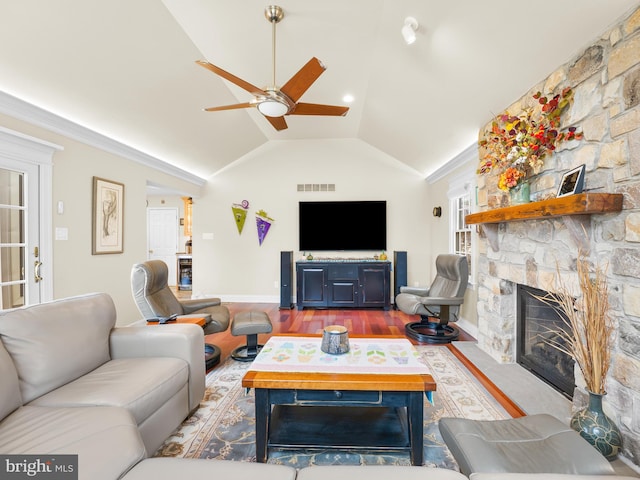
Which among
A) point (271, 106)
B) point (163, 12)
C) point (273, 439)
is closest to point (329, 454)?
point (273, 439)

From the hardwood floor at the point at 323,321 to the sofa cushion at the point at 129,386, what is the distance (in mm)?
1470

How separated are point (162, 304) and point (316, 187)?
343 centimetres

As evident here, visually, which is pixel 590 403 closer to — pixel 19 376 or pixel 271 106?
pixel 271 106

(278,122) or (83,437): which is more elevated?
(278,122)

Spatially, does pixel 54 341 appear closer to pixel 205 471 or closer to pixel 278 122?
pixel 205 471

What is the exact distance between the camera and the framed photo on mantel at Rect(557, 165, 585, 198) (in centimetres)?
181

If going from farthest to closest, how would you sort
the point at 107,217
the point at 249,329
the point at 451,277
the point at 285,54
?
the point at 451,277 → the point at 107,217 → the point at 285,54 → the point at 249,329

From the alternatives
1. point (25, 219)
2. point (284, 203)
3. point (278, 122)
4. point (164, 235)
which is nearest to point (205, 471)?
point (278, 122)

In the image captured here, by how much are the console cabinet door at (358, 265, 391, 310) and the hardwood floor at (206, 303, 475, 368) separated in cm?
16

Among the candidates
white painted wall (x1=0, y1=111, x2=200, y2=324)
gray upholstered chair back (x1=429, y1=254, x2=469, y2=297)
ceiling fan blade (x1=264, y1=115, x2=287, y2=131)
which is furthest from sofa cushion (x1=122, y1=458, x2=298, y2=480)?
gray upholstered chair back (x1=429, y1=254, x2=469, y2=297)

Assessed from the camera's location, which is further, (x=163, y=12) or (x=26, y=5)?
(x=163, y=12)

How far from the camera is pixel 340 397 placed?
1.59 meters

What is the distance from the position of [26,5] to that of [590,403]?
13.5 feet

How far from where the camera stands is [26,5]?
6.50ft
